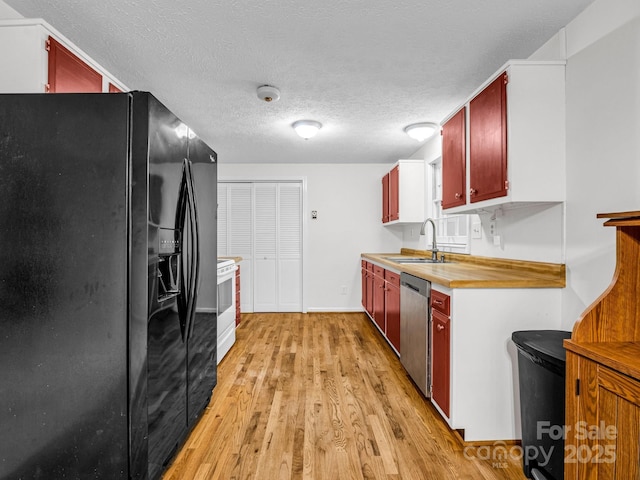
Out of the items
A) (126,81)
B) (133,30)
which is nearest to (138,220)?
(133,30)

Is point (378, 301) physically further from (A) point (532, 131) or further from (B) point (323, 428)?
(A) point (532, 131)

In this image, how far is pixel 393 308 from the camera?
3.26 m

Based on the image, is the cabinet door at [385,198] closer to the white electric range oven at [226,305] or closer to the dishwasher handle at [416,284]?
the dishwasher handle at [416,284]

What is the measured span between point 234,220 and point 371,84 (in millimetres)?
3355

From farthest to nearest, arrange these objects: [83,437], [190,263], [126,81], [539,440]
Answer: [126,81] → [190,263] → [539,440] → [83,437]

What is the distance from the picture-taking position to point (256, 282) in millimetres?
5383

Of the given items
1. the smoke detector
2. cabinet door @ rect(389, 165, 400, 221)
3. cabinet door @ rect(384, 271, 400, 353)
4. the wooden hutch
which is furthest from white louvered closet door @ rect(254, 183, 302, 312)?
the wooden hutch

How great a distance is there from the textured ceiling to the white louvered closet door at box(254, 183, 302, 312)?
2.08 m

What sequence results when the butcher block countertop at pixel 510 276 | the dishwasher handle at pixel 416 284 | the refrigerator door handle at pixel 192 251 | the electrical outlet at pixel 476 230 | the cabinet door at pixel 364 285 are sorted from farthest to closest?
1. the cabinet door at pixel 364 285
2. the electrical outlet at pixel 476 230
3. the dishwasher handle at pixel 416 284
4. the butcher block countertop at pixel 510 276
5. the refrigerator door handle at pixel 192 251

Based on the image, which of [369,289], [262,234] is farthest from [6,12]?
[369,289]

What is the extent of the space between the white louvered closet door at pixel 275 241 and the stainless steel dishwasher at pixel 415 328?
278cm

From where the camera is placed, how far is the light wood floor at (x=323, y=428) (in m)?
1.71

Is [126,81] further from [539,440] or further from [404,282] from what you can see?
[539,440]

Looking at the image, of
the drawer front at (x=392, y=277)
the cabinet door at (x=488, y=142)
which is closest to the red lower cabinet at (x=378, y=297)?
the drawer front at (x=392, y=277)
